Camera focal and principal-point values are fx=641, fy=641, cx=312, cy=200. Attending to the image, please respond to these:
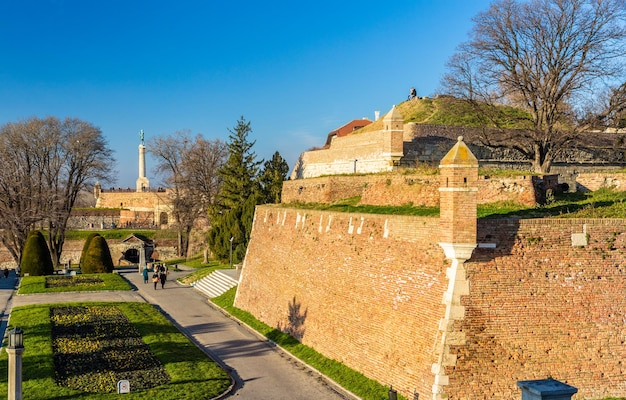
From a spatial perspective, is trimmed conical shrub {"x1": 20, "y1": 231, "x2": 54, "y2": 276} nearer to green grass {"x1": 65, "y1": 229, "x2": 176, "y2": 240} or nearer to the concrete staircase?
the concrete staircase

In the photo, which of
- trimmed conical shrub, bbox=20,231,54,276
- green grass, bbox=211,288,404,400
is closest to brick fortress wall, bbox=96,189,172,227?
trimmed conical shrub, bbox=20,231,54,276

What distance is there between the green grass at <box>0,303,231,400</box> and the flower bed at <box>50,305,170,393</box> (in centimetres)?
24

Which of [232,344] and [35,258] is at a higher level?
[35,258]

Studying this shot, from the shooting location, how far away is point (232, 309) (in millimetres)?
25547

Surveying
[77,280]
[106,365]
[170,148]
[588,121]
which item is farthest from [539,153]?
[170,148]

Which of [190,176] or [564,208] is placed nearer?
[564,208]

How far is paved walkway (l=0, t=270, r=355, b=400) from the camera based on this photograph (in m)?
15.0

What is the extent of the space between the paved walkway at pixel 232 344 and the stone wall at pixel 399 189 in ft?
18.8

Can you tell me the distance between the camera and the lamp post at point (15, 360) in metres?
11.8

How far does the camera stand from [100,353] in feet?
58.3

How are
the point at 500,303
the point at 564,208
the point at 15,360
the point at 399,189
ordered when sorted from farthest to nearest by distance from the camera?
the point at 399,189, the point at 564,208, the point at 500,303, the point at 15,360

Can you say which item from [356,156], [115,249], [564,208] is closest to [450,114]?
[356,156]

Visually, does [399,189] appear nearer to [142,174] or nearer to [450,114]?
[450,114]

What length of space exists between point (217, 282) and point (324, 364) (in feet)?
50.2
